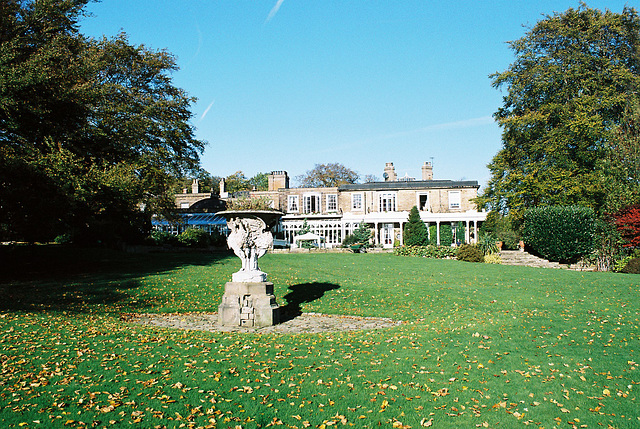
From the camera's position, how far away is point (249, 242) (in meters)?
10.8

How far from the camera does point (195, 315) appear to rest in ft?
39.1

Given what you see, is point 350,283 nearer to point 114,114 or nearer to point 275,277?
point 275,277

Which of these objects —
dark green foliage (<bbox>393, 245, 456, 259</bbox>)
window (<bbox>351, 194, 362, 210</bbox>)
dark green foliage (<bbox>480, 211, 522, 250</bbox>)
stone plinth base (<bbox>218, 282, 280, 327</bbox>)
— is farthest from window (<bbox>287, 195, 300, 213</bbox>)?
stone plinth base (<bbox>218, 282, 280, 327</bbox>)

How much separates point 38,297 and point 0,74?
7.87 m

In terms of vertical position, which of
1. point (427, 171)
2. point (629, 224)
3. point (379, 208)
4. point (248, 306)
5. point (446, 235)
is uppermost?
point (427, 171)

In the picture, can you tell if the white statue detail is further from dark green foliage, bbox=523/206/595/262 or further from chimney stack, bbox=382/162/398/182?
chimney stack, bbox=382/162/398/182

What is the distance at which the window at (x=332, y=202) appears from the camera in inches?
1681

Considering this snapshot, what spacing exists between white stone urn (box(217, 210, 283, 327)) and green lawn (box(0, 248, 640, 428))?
1226 millimetres

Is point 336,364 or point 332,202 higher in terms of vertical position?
point 332,202

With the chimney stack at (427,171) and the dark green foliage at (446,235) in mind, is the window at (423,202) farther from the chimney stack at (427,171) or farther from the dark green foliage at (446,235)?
the chimney stack at (427,171)

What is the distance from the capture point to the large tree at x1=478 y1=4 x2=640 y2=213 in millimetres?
27359

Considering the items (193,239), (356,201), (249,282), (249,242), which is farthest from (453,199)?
(249,282)

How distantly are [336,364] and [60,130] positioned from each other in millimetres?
16798

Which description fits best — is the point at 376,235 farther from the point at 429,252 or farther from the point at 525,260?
the point at 525,260
